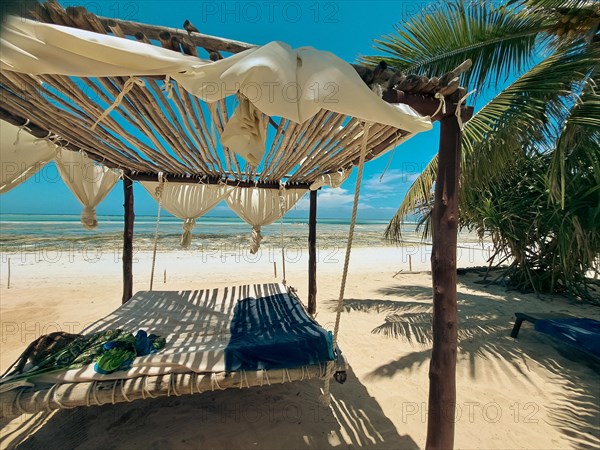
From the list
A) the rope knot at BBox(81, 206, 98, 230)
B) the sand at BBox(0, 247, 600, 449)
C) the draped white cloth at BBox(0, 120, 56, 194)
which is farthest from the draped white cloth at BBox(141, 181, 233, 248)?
the sand at BBox(0, 247, 600, 449)

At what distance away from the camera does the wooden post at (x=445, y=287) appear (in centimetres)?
184

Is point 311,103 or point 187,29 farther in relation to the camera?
point 187,29

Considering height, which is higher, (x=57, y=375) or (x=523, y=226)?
(x=523, y=226)

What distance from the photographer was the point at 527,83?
3.35 m

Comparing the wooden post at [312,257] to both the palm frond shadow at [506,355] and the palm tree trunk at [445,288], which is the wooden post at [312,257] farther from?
the palm tree trunk at [445,288]

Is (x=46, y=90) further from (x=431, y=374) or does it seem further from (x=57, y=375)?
(x=431, y=374)

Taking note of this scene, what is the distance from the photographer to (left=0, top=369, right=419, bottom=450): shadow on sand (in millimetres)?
2109

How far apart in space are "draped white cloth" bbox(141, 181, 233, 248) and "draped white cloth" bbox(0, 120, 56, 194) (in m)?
1.80

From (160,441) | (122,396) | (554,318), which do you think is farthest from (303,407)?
(554,318)

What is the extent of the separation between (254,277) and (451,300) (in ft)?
25.8

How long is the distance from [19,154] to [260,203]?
330 cm

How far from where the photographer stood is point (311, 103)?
4.25 ft

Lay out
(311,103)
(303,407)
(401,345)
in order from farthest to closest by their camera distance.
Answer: (401,345), (303,407), (311,103)

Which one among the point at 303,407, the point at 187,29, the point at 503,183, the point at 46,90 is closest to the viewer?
the point at 187,29
